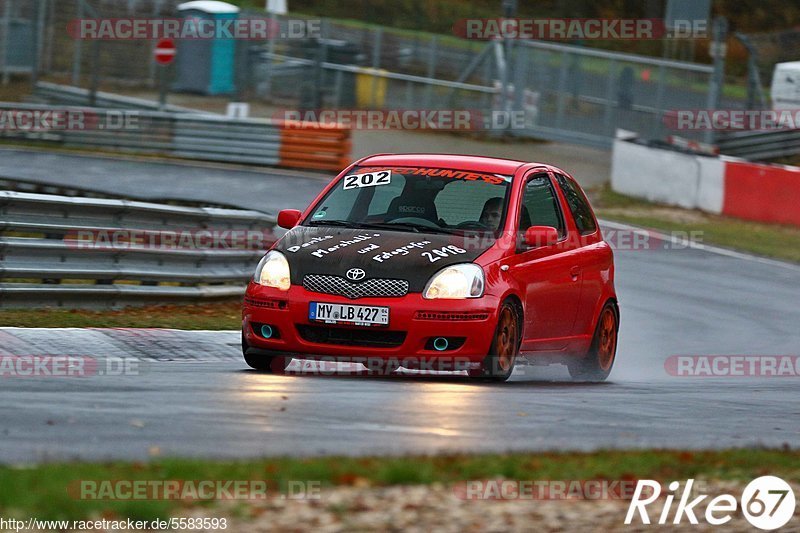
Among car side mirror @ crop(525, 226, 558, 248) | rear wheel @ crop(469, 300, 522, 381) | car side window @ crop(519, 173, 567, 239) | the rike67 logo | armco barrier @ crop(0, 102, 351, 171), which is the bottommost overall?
armco barrier @ crop(0, 102, 351, 171)

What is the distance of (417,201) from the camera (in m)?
10.0

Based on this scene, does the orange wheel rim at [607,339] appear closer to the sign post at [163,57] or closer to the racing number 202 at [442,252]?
the racing number 202 at [442,252]

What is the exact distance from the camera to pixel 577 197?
444 inches

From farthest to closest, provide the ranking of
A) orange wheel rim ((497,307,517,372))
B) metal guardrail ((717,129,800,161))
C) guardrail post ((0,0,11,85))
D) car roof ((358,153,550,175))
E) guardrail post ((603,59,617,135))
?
1. guardrail post ((0,0,11,85))
2. metal guardrail ((717,129,800,161))
3. guardrail post ((603,59,617,135))
4. car roof ((358,153,550,175))
5. orange wheel rim ((497,307,517,372))

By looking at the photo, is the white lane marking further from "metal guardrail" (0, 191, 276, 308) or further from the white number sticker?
the white number sticker

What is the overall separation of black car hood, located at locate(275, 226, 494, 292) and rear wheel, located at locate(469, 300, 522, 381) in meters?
0.44

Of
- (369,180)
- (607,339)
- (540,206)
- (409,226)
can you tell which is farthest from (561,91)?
(409,226)

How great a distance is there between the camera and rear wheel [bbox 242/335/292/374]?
955 centimetres

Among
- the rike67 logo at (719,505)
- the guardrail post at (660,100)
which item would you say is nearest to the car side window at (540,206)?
the rike67 logo at (719,505)

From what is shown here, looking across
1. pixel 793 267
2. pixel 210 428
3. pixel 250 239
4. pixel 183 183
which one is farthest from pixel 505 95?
pixel 210 428

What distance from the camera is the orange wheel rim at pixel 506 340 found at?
9.32 m

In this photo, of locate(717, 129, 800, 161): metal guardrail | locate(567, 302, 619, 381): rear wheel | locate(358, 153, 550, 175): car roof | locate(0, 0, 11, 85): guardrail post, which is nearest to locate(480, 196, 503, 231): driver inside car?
locate(358, 153, 550, 175): car roof

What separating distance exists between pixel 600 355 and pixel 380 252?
2610 mm

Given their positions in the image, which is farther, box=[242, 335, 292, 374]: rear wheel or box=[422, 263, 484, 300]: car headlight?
box=[242, 335, 292, 374]: rear wheel
